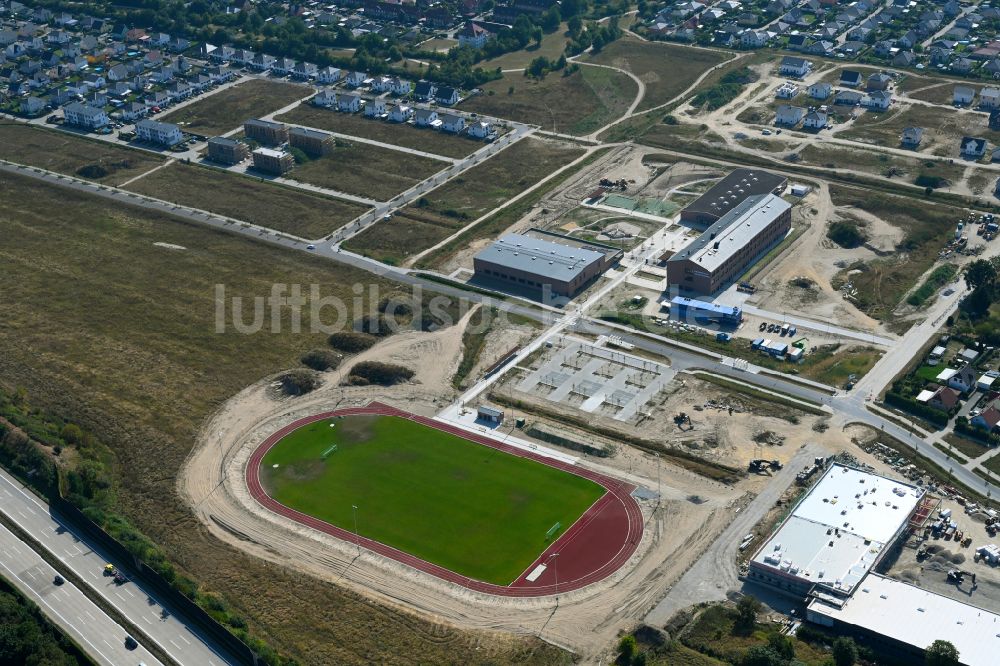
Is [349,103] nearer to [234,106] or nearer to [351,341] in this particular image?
[234,106]

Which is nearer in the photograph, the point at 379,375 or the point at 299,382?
the point at 299,382

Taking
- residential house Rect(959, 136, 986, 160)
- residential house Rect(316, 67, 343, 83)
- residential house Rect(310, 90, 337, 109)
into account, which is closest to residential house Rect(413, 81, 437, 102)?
residential house Rect(310, 90, 337, 109)

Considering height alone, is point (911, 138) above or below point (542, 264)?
above

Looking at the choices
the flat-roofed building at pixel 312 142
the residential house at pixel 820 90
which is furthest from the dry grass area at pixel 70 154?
the residential house at pixel 820 90

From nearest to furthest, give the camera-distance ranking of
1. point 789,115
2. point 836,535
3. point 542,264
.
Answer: point 836,535 < point 542,264 < point 789,115

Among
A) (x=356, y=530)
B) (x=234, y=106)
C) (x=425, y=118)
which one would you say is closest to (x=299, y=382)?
(x=356, y=530)

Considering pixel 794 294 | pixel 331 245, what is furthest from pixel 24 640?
pixel 794 294

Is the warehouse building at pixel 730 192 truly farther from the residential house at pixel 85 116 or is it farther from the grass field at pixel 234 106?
the residential house at pixel 85 116
